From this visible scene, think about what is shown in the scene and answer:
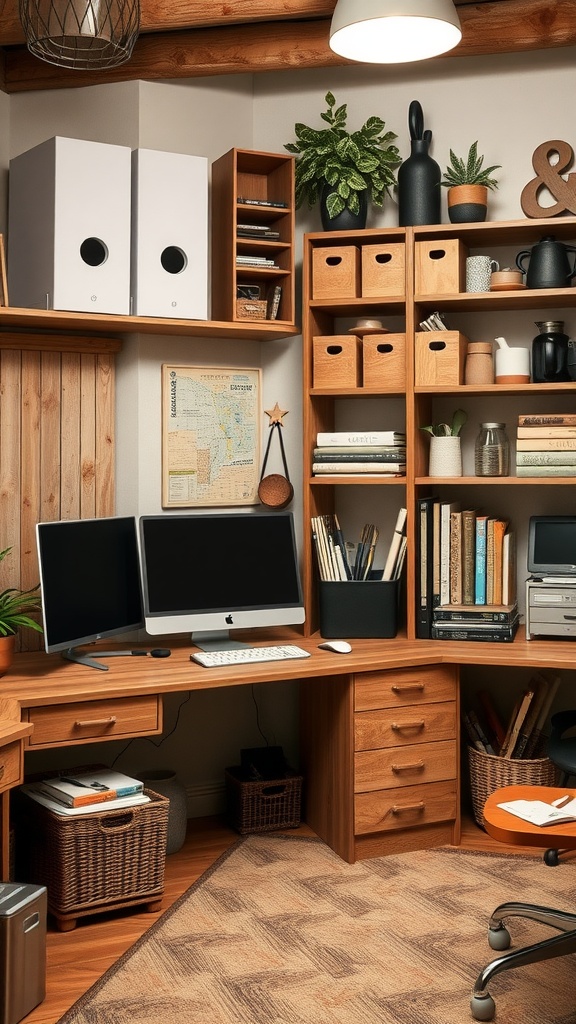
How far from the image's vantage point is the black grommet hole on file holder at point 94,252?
3.11 m

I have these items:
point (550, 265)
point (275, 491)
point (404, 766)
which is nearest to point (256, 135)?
point (550, 265)

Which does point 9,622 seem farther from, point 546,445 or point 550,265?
point 550,265

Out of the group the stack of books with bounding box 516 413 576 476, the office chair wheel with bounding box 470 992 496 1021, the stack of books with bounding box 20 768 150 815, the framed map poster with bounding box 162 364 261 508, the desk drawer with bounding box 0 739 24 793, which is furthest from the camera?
the framed map poster with bounding box 162 364 261 508

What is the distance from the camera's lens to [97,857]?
2779mm

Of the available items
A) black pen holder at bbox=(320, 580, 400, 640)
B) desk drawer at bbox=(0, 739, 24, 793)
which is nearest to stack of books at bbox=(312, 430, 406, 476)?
black pen holder at bbox=(320, 580, 400, 640)

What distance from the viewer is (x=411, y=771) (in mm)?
3234

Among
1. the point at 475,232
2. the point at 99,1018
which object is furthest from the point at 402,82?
the point at 99,1018

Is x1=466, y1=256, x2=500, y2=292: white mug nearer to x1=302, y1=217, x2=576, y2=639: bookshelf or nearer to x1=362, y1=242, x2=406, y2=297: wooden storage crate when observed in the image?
x1=302, y1=217, x2=576, y2=639: bookshelf

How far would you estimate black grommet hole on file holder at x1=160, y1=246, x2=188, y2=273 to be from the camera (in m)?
3.24

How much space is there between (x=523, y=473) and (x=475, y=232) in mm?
840

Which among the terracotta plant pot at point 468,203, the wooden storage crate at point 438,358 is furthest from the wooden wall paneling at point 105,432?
the terracotta plant pot at point 468,203

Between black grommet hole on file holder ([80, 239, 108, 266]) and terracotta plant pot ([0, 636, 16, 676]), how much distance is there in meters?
1.19

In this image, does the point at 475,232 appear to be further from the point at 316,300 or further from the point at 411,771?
the point at 411,771

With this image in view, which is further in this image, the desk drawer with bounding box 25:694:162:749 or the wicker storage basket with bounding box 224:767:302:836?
the wicker storage basket with bounding box 224:767:302:836
